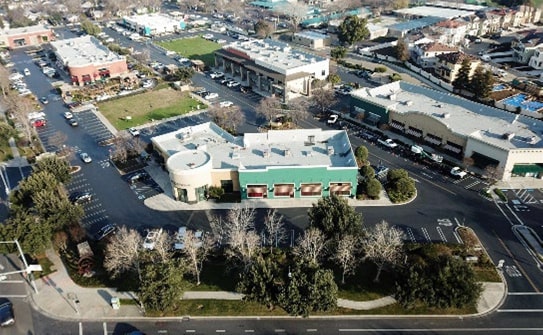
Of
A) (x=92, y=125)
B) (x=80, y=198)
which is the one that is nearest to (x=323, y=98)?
(x=92, y=125)

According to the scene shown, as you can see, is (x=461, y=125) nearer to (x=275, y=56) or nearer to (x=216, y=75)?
(x=275, y=56)

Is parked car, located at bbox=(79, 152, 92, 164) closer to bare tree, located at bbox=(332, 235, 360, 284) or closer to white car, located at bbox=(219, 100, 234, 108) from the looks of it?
white car, located at bbox=(219, 100, 234, 108)

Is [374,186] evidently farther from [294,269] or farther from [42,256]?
[42,256]

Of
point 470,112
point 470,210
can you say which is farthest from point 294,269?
point 470,112

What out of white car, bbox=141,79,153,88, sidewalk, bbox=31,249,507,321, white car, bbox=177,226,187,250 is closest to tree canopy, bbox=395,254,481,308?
sidewalk, bbox=31,249,507,321

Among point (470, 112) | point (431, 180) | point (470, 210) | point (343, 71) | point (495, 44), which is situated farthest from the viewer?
point (495, 44)

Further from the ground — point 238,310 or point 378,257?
point 378,257
